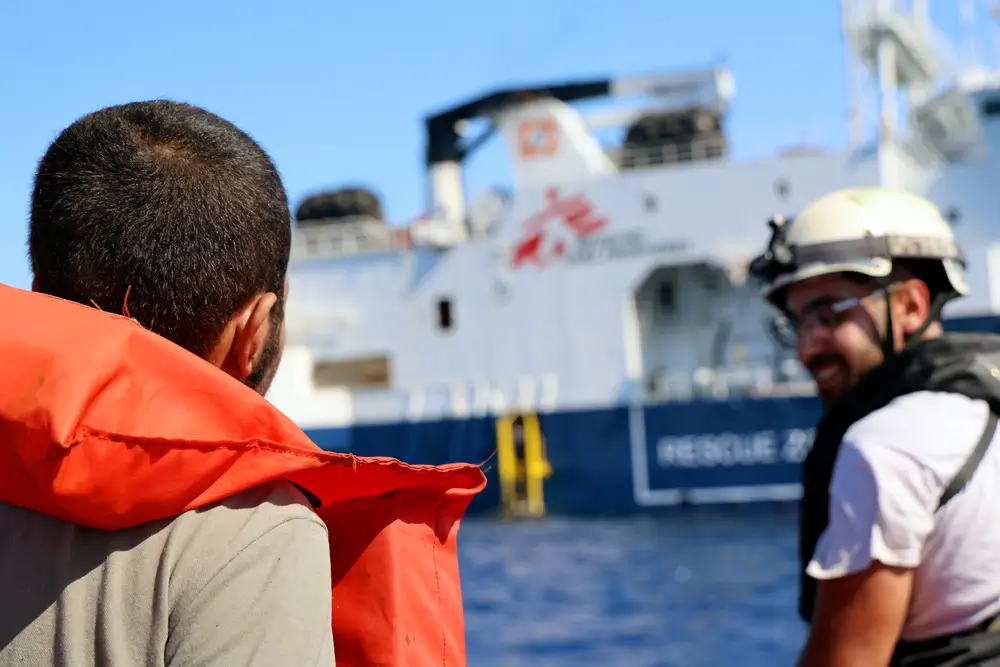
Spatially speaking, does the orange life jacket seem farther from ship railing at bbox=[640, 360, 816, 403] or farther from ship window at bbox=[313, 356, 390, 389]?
ship window at bbox=[313, 356, 390, 389]

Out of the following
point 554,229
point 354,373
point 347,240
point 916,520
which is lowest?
point 354,373

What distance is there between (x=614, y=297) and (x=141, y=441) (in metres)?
13.5

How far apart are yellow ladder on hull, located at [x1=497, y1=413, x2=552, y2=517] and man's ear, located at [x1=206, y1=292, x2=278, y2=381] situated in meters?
13.0

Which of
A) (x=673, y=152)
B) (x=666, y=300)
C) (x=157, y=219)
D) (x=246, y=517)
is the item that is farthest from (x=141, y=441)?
(x=673, y=152)

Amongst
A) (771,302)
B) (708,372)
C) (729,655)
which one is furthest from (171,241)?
(708,372)

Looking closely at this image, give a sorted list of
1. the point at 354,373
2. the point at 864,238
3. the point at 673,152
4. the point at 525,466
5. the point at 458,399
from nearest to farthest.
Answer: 1. the point at 864,238
2. the point at 525,466
3. the point at 458,399
4. the point at 673,152
5. the point at 354,373

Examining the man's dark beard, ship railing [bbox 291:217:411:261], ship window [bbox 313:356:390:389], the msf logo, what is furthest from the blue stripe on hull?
the man's dark beard

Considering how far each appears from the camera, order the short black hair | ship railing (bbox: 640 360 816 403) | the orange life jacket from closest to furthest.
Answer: the orange life jacket, the short black hair, ship railing (bbox: 640 360 816 403)

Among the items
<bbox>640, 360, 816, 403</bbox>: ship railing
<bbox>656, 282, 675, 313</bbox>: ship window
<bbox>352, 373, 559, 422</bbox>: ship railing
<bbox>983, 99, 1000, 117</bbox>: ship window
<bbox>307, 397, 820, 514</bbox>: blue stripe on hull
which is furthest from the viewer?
<bbox>656, 282, 675, 313</bbox>: ship window

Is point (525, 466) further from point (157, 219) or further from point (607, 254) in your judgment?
point (157, 219)

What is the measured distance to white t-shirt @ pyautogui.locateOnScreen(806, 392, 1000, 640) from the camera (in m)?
1.34

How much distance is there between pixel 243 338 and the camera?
0.94 metres

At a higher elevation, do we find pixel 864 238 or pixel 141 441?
pixel 864 238

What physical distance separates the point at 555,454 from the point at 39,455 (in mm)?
13369
